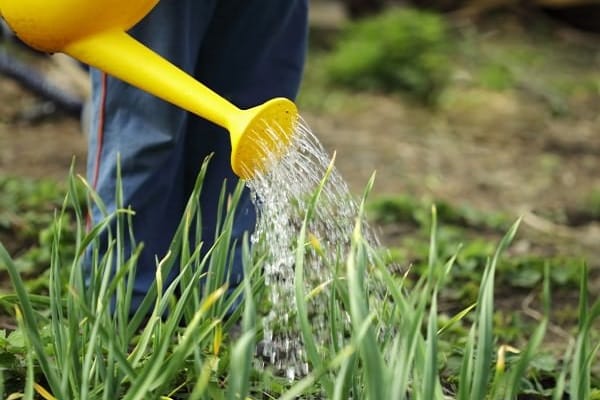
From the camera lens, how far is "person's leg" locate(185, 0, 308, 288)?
6.73 feet

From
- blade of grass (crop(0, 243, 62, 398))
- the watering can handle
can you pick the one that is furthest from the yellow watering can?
blade of grass (crop(0, 243, 62, 398))

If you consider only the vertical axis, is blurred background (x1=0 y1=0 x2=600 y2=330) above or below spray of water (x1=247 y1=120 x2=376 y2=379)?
below

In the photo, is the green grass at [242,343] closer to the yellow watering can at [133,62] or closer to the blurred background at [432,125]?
the yellow watering can at [133,62]

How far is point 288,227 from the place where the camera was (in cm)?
167

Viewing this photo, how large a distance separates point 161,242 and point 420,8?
4.42 m

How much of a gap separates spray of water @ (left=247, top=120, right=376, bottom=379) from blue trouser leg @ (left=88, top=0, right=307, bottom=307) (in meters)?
0.27

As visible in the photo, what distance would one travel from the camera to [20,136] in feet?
12.4

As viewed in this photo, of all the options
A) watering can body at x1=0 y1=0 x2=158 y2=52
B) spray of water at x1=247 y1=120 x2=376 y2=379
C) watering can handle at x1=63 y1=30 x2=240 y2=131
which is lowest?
spray of water at x1=247 y1=120 x2=376 y2=379

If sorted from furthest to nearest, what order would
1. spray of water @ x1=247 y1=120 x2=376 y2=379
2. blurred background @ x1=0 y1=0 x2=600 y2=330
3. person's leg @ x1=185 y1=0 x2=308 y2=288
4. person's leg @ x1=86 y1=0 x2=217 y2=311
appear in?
blurred background @ x1=0 y1=0 x2=600 y2=330 < person's leg @ x1=185 y1=0 x2=308 y2=288 < person's leg @ x1=86 y1=0 x2=217 y2=311 < spray of water @ x1=247 y1=120 x2=376 y2=379

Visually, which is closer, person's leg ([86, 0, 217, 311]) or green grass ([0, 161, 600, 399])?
green grass ([0, 161, 600, 399])

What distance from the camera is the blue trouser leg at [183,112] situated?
1.88 metres

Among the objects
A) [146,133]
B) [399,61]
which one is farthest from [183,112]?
[399,61]

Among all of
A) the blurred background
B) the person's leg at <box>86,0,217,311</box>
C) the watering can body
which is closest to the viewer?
the watering can body

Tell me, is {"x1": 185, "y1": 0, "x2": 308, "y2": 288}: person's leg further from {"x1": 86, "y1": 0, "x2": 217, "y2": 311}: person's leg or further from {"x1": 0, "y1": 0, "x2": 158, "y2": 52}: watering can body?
{"x1": 0, "y1": 0, "x2": 158, "y2": 52}: watering can body
